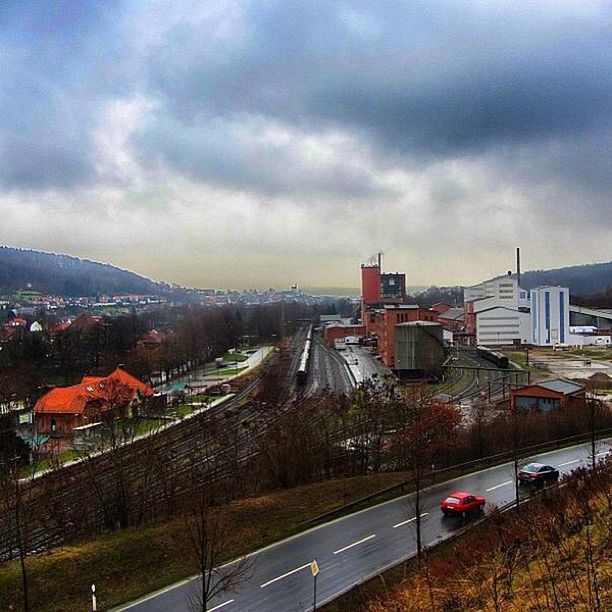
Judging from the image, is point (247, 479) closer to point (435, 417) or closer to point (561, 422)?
point (435, 417)

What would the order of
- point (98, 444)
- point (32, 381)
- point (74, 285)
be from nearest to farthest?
1. point (98, 444)
2. point (32, 381)
3. point (74, 285)

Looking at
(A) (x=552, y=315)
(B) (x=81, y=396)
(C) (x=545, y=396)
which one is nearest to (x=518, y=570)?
(C) (x=545, y=396)

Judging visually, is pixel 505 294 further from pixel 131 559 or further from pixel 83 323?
A: pixel 131 559

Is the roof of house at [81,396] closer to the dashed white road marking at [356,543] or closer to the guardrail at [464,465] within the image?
the guardrail at [464,465]

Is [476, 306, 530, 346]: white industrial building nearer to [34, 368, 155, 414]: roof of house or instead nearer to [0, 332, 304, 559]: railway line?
[0, 332, 304, 559]: railway line

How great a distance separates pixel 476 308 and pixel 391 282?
88.5 feet

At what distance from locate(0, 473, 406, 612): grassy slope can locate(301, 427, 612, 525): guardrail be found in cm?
42

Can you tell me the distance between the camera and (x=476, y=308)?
58.9 meters

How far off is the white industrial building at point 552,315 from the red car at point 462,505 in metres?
46.3

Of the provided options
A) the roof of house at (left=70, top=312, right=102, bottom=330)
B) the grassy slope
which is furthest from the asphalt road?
the roof of house at (left=70, top=312, right=102, bottom=330)

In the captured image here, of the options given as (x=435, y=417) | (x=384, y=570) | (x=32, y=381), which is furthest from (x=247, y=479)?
(x=32, y=381)

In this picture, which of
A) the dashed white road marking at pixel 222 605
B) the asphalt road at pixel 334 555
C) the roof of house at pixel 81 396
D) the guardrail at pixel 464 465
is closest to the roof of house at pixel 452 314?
the roof of house at pixel 81 396

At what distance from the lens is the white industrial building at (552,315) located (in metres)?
54.5

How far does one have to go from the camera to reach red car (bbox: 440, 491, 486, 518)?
11.8m
